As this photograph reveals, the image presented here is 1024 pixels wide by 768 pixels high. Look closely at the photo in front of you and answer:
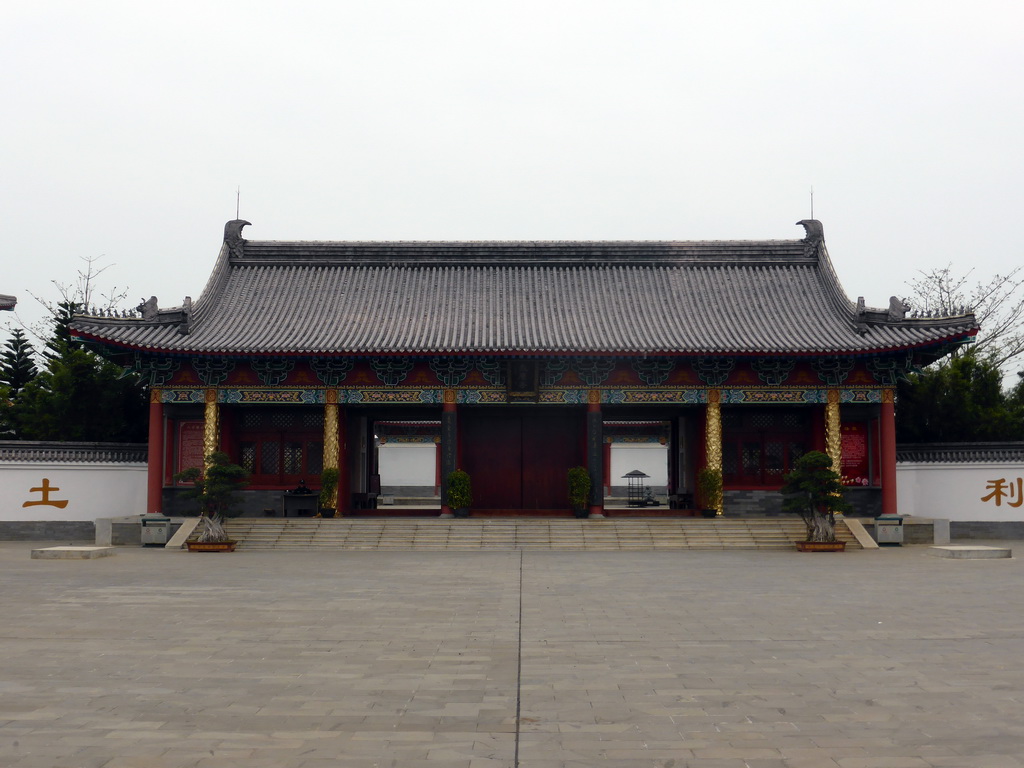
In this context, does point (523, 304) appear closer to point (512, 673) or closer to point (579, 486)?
point (579, 486)

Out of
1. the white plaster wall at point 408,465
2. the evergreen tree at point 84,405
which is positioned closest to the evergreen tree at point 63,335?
the evergreen tree at point 84,405

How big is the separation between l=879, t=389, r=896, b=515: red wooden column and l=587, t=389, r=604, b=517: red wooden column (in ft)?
24.0

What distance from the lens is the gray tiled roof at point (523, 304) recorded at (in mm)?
24062

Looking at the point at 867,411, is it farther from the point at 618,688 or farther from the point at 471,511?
the point at 618,688

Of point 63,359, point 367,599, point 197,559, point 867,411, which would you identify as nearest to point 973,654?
point 367,599

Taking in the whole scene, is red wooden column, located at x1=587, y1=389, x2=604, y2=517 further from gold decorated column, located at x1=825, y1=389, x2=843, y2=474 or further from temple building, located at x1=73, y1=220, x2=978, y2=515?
gold decorated column, located at x1=825, y1=389, x2=843, y2=474

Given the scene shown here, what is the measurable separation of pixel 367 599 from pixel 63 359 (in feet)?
69.2

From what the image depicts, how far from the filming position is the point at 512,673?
25.9ft

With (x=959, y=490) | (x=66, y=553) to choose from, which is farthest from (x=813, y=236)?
(x=66, y=553)

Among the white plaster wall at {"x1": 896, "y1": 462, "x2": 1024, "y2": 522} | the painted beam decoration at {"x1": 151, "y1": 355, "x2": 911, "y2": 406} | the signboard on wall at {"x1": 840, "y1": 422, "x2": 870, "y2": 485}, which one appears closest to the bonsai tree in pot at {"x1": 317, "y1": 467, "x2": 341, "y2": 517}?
the painted beam decoration at {"x1": 151, "y1": 355, "x2": 911, "y2": 406}

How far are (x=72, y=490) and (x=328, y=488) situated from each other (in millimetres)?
7018

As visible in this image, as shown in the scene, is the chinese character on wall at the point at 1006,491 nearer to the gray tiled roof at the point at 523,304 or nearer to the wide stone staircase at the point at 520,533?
the gray tiled roof at the point at 523,304

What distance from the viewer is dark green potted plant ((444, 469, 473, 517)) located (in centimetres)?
2405

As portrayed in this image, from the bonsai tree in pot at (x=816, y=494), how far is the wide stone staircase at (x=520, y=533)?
3.17 ft
